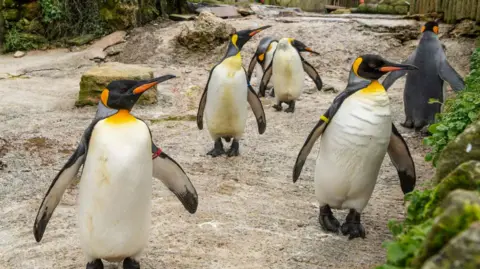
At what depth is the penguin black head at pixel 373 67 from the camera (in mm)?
3791

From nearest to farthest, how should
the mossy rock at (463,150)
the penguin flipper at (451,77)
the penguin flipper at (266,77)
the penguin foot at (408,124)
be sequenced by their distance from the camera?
the mossy rock at (463,150) < the penguin flipper at (451,77) < the penguin foot at (408,124) < the penguin flipper at (266,77)

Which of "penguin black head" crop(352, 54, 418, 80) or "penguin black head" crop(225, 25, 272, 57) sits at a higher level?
"penguin black head" crop(352, 54, 418, 80)

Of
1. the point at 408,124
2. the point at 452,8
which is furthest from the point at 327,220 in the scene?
the point at 452,8

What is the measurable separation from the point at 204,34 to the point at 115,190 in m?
7.63

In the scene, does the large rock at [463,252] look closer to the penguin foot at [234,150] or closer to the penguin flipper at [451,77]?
the penguin foot at [234,150]

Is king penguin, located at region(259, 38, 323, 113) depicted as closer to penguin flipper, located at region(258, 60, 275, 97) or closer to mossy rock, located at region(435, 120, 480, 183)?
penguin flipper, located at region(258, 60, 275, 97)

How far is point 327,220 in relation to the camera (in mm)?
4039

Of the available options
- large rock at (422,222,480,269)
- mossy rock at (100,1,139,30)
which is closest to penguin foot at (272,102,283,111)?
mossy rock at (100,1,139,30)

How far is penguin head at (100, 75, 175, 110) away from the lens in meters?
3.12

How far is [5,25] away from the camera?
1189 centimetres

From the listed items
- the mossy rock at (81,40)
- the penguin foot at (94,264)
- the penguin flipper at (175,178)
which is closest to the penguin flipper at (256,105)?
the penguin flipper at (175,178)

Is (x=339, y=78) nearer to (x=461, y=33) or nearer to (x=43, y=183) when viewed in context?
(x=461, y=33)

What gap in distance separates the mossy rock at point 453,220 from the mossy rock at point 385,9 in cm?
1262

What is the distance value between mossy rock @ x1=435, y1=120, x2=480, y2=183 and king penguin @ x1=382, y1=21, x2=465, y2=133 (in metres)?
4.18
